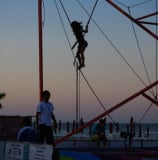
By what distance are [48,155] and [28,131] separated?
2.50 m

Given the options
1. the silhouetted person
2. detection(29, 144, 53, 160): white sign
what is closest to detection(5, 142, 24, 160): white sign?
detection(29, 144, 53, 160): white sign

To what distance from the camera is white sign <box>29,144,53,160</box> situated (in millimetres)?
11273

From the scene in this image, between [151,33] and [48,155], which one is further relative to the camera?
[151,33]

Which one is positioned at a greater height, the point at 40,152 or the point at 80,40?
the point at 80,40

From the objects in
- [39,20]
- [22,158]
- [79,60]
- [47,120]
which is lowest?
[22,158]

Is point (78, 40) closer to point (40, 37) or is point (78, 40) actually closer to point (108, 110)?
point (40, 37)

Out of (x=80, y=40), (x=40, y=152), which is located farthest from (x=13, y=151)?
(x=80, y=40)

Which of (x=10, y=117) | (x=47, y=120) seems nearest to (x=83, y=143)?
(x=10, y=117)

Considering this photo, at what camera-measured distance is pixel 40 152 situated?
11.6 m

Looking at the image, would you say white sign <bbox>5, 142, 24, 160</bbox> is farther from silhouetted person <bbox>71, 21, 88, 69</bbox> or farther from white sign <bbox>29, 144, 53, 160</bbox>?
silhouetted person <bbox>71, 21, 88, 69</bbox>

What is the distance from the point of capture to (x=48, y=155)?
11273 mm

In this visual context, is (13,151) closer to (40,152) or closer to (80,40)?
(40,152)

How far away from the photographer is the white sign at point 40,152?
1127 cm

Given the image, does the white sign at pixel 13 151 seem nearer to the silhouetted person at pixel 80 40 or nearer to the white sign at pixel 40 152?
the white sign at pixel 40 152
